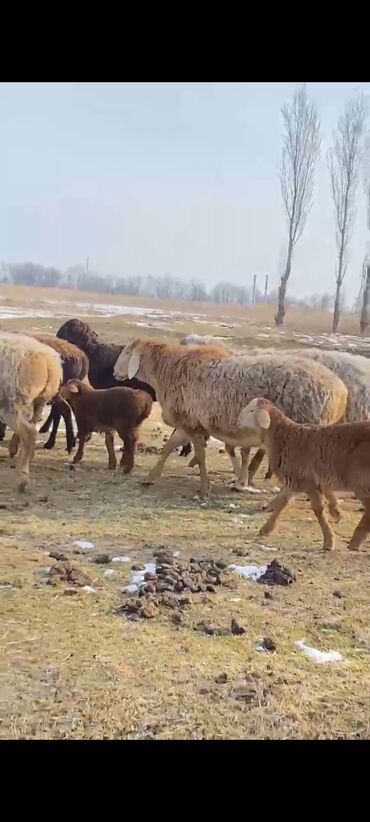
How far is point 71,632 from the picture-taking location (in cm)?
454

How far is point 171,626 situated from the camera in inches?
187

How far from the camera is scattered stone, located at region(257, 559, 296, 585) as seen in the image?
5.74 metres

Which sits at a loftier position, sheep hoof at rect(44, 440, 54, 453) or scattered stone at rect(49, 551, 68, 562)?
scattered stone at rect(49, 551, 68, 562)

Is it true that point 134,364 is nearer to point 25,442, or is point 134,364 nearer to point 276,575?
point 25,442

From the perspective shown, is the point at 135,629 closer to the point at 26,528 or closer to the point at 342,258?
the point at 26,528

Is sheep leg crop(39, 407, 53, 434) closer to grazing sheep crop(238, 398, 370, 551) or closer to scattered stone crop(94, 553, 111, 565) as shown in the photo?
grazing sheep crop(238, 398, 370, 551)

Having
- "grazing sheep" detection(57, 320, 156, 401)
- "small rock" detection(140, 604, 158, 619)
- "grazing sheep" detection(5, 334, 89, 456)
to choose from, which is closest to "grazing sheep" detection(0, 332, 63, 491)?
"grazing sheep" detection(5, 334, 89, 456)

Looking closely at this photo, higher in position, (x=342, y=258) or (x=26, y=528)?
(x=342, y=258)

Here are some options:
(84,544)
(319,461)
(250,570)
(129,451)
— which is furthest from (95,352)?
(250,570)

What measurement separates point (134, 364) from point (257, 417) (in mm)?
3205

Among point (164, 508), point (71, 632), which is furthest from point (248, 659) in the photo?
point (164, 508)

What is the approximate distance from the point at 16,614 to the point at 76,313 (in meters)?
27.3

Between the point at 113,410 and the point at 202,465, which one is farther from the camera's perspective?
the point at 113,410

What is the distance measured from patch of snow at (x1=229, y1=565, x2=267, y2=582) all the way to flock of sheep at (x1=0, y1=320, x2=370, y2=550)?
113 cm
